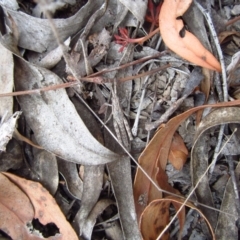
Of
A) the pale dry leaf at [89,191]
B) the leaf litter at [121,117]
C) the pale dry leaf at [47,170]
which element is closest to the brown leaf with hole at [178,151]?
the leaf litter at [121,117]

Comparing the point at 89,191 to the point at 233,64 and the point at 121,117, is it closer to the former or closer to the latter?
the point at 121,117

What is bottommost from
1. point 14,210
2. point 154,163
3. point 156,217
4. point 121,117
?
point 14,210

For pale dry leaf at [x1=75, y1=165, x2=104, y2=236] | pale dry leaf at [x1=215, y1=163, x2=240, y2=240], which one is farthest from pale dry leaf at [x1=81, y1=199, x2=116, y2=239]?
pale dry leaf at [x1=215, y1=163, x2=240, y2=240]

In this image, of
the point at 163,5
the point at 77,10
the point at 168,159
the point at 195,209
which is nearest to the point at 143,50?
the point at 163,5

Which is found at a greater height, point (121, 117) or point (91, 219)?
point (121, 117)

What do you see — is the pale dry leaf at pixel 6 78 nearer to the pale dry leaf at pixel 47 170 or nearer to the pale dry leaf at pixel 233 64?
the pale dry leaf at pixel 47 170

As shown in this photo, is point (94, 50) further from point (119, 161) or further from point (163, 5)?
point (119, 161)

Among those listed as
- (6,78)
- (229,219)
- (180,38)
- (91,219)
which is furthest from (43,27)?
(229,219)
